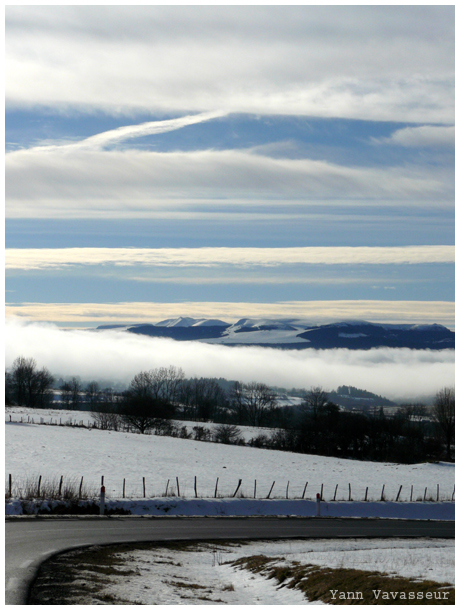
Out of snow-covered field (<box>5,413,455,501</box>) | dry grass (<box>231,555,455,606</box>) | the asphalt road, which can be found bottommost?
snow-covered field (<box>5,413,455,501</box>)

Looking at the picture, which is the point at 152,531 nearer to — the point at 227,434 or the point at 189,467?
the point at 189,467

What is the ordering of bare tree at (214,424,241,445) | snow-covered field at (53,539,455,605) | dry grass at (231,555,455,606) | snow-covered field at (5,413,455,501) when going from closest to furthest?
dry grass at (231,555,455,606) → snow-covered field at (53,539,455,605) → snow-covered field at (5,413,455,501) → bare tree at (214,424,241,445)

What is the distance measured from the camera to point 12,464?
53.2 metres

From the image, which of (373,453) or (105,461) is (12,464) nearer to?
(105,461)

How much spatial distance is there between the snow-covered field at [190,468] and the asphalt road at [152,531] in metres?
10.1

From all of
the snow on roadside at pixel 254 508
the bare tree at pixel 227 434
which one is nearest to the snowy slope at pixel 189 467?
the snow on roadside at pixel 254 508

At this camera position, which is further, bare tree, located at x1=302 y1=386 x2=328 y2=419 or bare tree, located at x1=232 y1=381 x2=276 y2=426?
bare tree, located at x1=232 y1=381 x2=276 y2=426

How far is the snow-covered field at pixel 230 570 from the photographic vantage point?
52.9 feet

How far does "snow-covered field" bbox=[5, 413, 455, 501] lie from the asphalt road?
10.1 meters

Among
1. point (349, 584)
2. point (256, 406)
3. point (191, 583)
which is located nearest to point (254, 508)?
point (191, 583)

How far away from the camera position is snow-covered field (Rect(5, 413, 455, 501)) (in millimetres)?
51562

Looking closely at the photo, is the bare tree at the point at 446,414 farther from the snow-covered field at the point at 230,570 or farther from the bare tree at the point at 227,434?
the snow-covered field at the point at 230,570

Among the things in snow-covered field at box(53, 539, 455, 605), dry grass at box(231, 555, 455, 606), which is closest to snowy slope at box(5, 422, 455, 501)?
snow-covered field at box(53, 539, 455, 605)

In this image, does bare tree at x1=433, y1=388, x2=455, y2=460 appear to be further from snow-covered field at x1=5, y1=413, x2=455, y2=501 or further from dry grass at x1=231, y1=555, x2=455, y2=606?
dry grass at x1=231, y1=555, x2=455, y2=606
